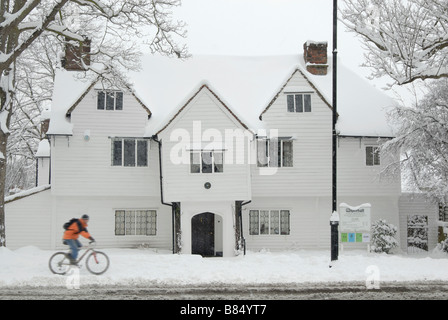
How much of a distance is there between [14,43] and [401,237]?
21137 millimetres

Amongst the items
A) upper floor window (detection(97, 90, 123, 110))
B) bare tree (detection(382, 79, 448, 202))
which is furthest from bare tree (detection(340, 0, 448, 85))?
upper floor window (detection(97, 90, 123, 110))

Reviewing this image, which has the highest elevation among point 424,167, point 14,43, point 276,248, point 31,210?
point 14,43

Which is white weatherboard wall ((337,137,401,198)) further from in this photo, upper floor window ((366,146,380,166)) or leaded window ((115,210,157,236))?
leaded window ((115,210,157,236))

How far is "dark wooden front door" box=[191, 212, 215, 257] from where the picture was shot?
25219mm

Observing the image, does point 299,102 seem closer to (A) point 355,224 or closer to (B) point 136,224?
(A) point 355,224

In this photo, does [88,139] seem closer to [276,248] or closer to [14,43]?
[14,43]

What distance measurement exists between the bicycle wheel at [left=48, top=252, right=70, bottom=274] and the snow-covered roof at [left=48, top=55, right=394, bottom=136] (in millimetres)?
9908

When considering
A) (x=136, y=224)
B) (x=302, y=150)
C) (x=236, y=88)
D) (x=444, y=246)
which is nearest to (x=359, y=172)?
(x=302, y=150)

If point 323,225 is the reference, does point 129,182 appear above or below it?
above

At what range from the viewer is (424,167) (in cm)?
2480

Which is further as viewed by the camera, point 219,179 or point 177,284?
point 219,179

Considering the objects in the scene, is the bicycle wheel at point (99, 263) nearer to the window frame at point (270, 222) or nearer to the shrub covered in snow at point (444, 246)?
the window frame at point (270, 222)

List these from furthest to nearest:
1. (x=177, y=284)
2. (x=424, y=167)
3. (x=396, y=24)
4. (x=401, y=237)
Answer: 1. (x=401, y=237)
2. (x=424, y=167)
3. (x=396, y=24)
4. (x=177, y=284)

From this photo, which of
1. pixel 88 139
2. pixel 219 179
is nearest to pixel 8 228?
pixel 88 139
